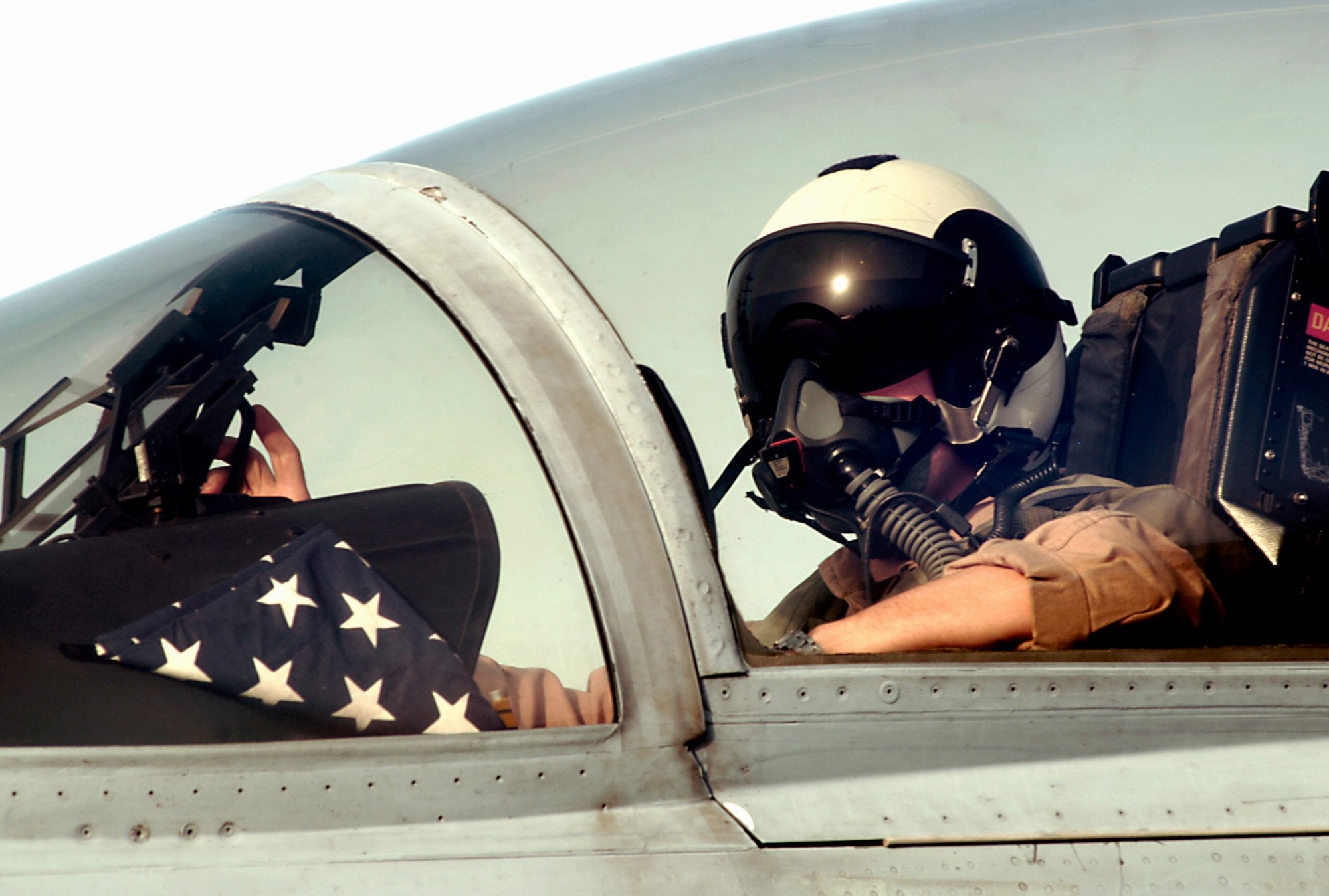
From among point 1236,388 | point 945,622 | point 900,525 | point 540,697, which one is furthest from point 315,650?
point 1236,388

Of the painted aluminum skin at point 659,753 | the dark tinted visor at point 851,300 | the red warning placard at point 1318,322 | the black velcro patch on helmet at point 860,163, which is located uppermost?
the black velcro patch on helmet at point 860,163

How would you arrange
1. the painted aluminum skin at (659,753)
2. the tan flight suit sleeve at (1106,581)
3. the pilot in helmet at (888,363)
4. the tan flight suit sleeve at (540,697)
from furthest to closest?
the pilot in helmet at (888,363)
the tan flight suit sleeve at (1106,581)
the tan flight suit sleeve at (540,697)
the painted aluminum skin at (659,753)

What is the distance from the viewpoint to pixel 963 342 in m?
1.98

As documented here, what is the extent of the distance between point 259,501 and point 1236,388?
4.98ft

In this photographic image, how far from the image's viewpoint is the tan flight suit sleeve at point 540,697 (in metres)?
1.30

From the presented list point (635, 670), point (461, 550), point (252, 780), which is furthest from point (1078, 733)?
point (252, 780)

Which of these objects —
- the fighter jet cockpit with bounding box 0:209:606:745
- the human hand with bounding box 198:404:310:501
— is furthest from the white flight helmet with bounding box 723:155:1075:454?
the human hand with bounding box 198:404:310:501

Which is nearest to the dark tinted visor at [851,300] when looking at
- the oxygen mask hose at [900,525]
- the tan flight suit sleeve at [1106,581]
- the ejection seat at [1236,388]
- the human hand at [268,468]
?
the oxygen mask hose at [900,525]

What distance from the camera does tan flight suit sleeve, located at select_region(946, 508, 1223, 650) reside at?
1.41m

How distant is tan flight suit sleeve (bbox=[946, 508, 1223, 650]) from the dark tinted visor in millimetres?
536

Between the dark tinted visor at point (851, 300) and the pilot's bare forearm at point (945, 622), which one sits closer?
the pilot's bare forearm at point (945, 622)

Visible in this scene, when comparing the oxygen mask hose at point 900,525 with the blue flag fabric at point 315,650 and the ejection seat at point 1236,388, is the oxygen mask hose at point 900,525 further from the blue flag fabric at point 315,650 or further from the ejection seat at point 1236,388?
the blue flag fabric at point 315,650

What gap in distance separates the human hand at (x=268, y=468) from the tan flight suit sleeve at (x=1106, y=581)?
1.00 meters

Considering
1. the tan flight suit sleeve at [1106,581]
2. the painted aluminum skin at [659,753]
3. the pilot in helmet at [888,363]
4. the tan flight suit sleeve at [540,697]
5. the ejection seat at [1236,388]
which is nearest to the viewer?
the painted aluminum skin at [659,753]
